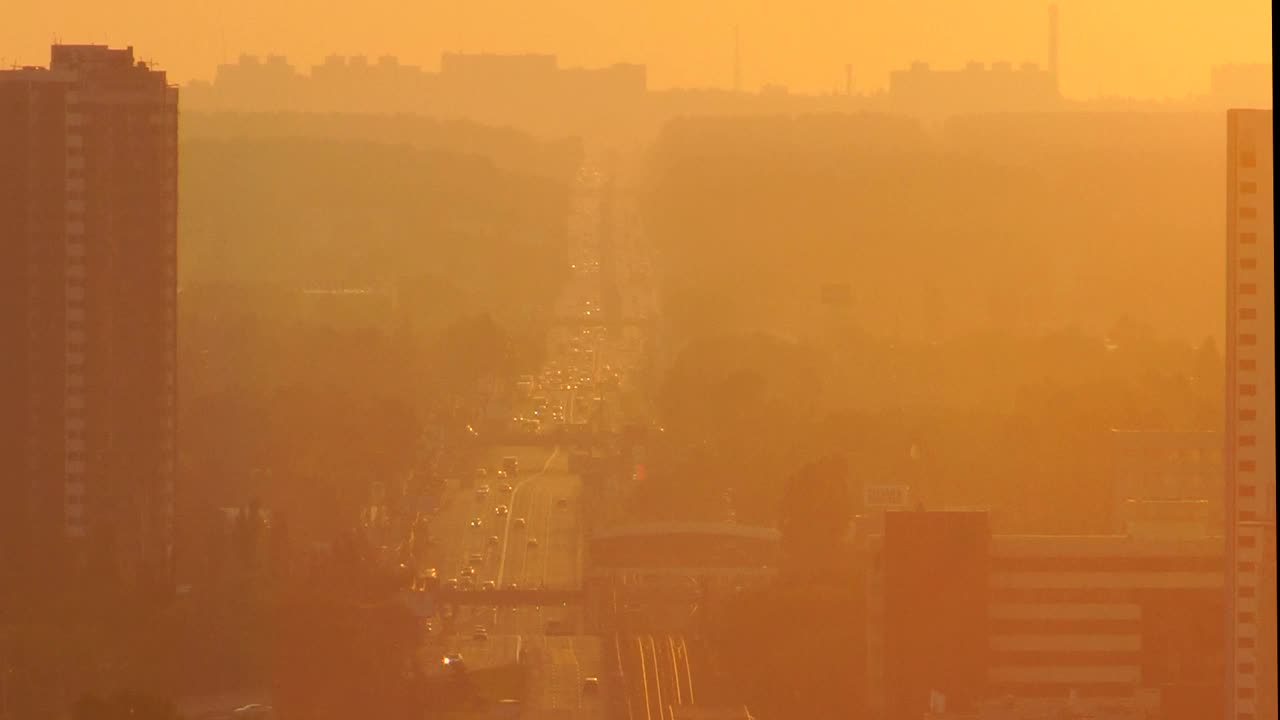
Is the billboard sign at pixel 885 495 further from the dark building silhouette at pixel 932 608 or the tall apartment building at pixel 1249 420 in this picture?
the tall apartment building at pixel 1249 420

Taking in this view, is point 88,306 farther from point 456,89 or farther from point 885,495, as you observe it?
point 456,89

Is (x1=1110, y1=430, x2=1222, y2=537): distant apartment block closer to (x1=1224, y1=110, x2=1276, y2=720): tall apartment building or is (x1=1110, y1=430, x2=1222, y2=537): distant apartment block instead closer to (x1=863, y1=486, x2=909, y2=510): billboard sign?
(x1=863, y1=486, x2=909, y2=510): billboard sign

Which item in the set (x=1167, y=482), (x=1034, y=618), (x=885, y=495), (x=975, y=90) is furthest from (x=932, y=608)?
(x=975, y=90)

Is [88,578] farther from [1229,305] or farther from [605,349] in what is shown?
[605,349]

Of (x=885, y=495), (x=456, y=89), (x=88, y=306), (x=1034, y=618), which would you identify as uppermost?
(x=456, y=89)

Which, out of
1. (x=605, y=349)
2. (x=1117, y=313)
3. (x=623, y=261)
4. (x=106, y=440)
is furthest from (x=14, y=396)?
(x=623, y=261)

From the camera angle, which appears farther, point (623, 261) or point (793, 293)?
point (623, 261)
